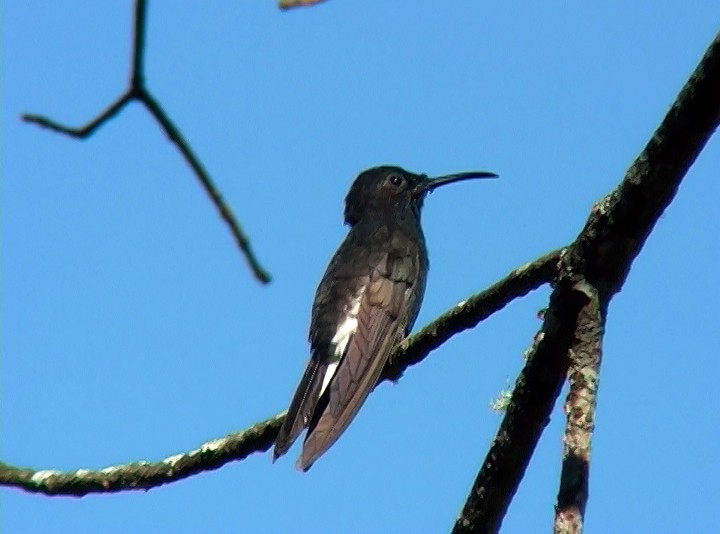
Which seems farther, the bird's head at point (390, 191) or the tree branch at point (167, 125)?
the bird's head at point (390, 191)

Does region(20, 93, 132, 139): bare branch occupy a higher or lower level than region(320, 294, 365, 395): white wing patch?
lower

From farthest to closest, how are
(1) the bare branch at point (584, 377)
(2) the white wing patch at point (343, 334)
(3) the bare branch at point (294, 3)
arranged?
(2) the white wing patch at point (343, 334) < (1) the bare branch at point (584, 377) < (3) the bare branch at point (294, 3)

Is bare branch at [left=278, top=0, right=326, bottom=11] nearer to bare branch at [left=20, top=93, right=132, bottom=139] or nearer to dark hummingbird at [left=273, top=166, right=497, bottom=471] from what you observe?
bare branch at [left=20, top=93, right=132, bottom=139]

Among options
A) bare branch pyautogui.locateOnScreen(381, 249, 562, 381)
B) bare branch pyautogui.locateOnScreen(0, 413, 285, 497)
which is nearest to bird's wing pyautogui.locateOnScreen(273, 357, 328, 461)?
bare branch pyautogui.locateOnScreen(0, 413, 285, 497)

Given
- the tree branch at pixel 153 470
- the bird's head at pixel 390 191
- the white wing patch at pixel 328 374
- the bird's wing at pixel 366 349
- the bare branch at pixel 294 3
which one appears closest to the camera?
the bare branch at pixel 294 3

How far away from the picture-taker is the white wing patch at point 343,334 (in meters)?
6.03

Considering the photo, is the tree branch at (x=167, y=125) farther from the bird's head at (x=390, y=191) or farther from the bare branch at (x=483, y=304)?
the bird's head at (x=390, y=191)

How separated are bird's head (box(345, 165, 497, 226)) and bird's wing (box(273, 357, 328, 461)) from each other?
2.01 m

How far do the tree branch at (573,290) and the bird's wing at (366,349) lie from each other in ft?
6.37

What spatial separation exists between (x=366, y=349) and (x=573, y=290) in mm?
2966

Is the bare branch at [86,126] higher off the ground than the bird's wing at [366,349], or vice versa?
the bird's wing at [366,349]

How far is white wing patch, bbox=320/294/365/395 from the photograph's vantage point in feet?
19.8

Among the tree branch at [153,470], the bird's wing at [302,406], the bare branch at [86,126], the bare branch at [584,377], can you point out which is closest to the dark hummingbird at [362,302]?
the bird's wing at [302,406]

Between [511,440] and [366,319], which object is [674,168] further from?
[366,319]
